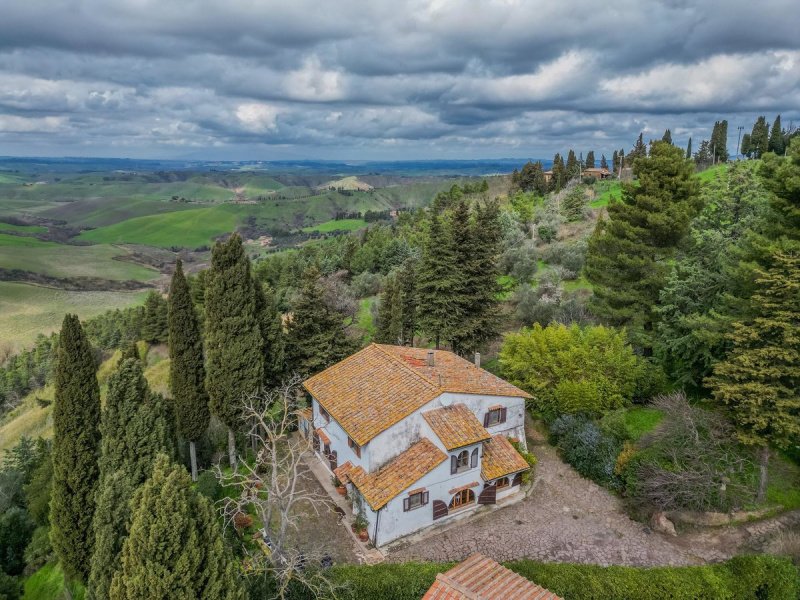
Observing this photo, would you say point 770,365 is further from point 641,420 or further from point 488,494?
point 488,494

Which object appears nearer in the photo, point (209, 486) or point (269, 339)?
point (209, 486)

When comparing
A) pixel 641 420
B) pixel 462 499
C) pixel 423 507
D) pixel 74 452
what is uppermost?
pixel 74 452

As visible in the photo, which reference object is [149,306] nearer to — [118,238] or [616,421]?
[616,421]

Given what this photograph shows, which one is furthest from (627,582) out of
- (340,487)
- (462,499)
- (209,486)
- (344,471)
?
(209,486)

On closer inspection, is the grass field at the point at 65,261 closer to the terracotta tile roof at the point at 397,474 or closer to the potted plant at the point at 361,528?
the potted plant at the point at 361,528

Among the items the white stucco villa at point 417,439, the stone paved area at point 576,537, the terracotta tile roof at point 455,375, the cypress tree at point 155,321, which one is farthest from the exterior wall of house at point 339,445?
the cypress tree at point 155,321

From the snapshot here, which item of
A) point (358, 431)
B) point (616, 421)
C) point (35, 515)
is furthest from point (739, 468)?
point (35, 515)
